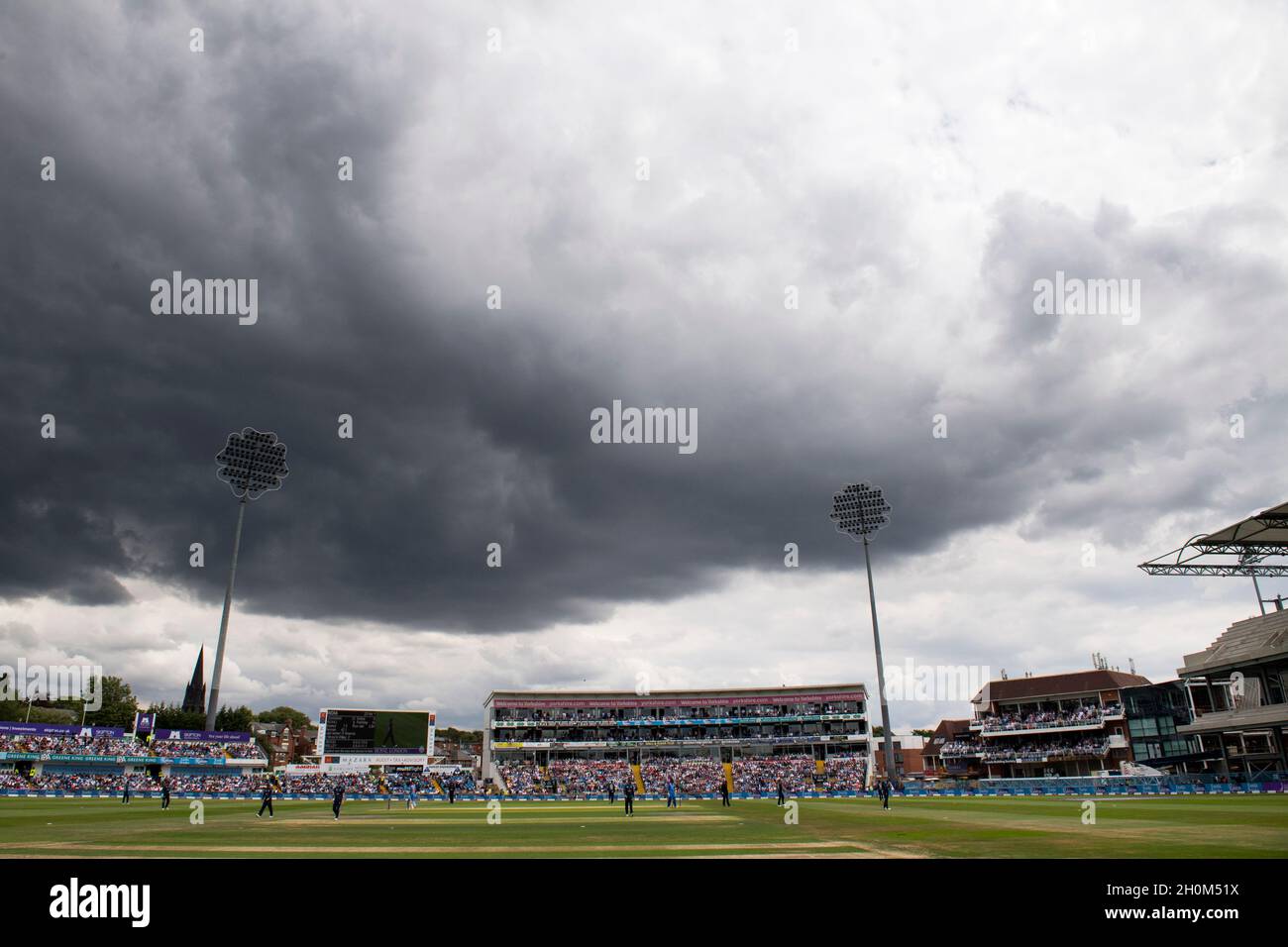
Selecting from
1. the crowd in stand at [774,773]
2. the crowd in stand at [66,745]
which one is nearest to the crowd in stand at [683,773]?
the crowd in stand at [774,773]

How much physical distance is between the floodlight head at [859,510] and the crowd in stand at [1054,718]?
4161 centimetres

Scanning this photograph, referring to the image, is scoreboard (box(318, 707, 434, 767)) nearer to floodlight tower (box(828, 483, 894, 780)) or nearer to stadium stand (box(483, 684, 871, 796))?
stadium stand (box(483, 684, 871, 796))

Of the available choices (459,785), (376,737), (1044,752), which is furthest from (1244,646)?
(376,737)

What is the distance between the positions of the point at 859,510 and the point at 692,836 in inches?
2058

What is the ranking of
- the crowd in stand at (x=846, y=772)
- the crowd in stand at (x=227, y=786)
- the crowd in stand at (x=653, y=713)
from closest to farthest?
1. the crowd in stand at (x=227, y=786)
2. the crowd in stand at (x=846, y=772)
3. the crowd in stand at (x=653, y=713)

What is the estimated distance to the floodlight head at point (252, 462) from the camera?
222 feet

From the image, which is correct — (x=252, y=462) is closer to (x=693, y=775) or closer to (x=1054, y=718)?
(x=693, y=775)

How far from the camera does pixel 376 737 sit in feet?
Answer: 307

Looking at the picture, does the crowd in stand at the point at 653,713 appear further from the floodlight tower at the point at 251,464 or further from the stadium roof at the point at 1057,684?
the floodlight tower at the point at 251,464

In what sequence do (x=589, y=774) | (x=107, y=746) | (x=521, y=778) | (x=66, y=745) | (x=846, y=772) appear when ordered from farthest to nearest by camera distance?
1. (x=589, y=774)
2. (x=846, y=772)
3. (x=521, y=778)
4. (x=107, y=746)
5. (x=66, y=745)

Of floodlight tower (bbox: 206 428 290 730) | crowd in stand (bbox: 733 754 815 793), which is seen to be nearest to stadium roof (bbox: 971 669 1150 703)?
crowd in stand (bbox: 733 754 815 793)
